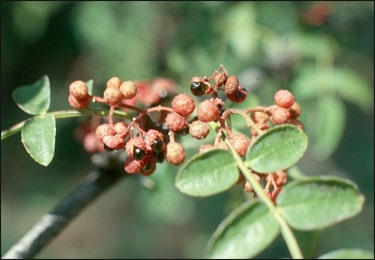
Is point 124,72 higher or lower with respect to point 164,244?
higher

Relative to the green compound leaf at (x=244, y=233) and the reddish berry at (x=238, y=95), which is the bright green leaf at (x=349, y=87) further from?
the green compound leaf at (x=244, y=233)

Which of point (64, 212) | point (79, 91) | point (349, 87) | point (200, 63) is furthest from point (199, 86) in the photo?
point (349, 87)

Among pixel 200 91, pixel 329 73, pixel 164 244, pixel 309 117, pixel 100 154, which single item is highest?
pixel 200 91

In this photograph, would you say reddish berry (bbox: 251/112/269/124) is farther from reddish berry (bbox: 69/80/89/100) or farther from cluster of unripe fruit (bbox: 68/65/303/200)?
reddish berry (bbox: 69/80/89/100)

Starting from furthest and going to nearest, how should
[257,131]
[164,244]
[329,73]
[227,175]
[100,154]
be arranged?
[164,244]
[329,73]
[100,154]
[257,131]
[227,175]

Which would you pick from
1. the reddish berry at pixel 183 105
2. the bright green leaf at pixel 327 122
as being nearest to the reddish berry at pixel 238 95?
the reddish berry at pixel 183 105

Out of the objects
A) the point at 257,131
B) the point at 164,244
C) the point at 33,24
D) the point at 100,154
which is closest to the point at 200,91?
the point at 257,131

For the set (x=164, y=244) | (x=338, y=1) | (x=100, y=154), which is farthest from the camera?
(x=164, y=244)

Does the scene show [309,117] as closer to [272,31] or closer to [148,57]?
[272,31]
